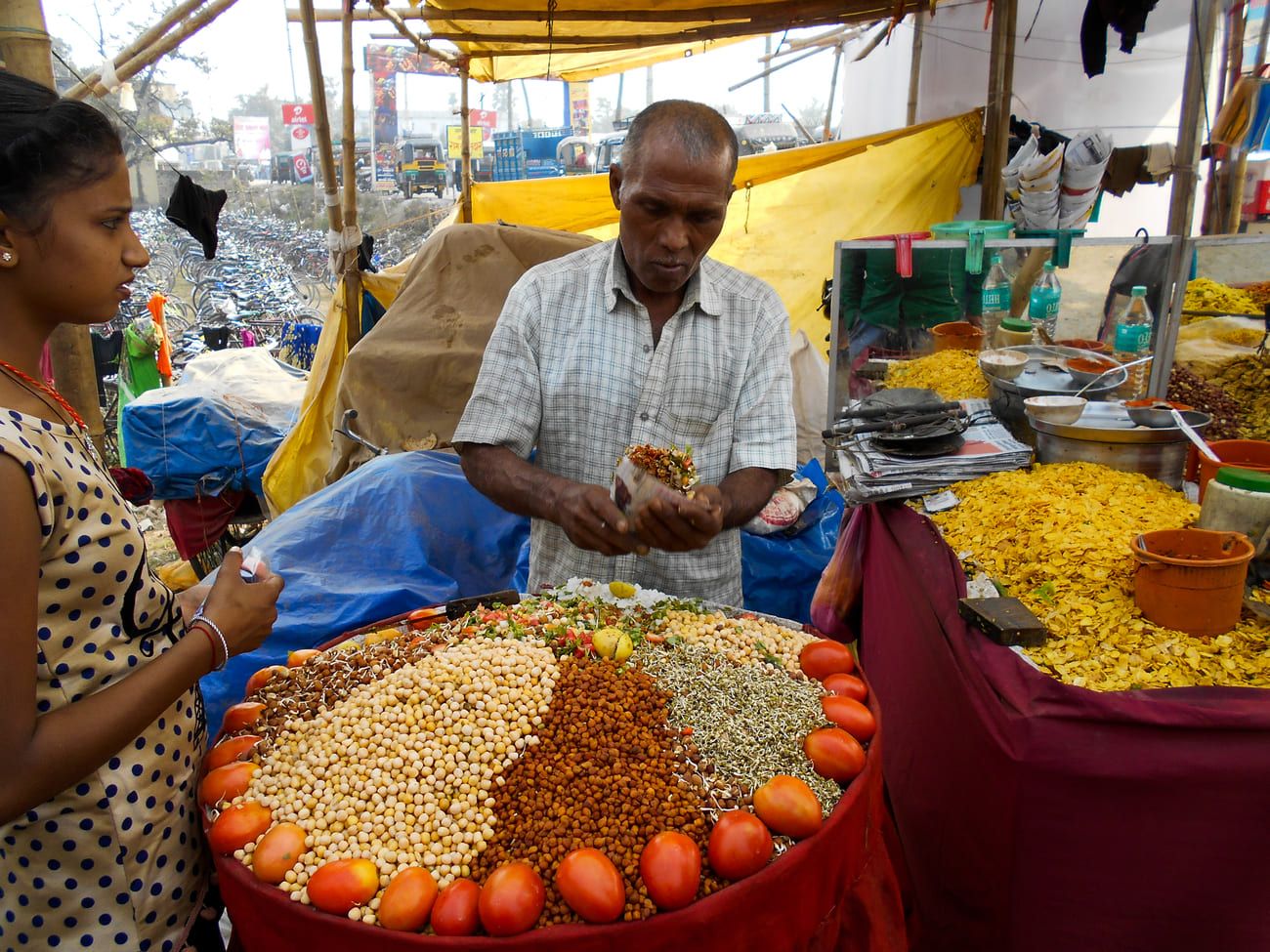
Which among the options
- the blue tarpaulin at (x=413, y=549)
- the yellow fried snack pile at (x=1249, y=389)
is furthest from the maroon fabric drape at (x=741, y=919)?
the yellow fried snack pile at (x=1249, y=389)

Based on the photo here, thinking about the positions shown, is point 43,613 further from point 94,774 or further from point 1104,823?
point 1104,823

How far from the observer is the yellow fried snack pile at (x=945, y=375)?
330cm

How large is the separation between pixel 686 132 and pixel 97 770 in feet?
5.50

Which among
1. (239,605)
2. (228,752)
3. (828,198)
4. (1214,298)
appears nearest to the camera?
(239,605)

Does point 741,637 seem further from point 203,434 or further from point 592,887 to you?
point 203,434

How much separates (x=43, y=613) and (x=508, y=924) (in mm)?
762

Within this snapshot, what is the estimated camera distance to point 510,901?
3.56 feet

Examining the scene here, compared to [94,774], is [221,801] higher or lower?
lower

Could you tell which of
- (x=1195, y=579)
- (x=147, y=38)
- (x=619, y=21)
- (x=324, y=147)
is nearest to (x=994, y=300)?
(x=1195, y=579)

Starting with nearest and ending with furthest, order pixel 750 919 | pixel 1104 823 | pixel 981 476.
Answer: pixel 750 919, pixel 1104 823, pixel 981 476

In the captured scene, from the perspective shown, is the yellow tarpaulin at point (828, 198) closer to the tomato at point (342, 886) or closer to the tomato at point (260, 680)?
the tomato at point (260, 680)

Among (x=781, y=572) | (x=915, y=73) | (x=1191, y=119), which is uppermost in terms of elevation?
(x=915, y=73)

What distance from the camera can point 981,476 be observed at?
2561mm

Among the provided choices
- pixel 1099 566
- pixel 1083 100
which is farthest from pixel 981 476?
pixel 1083 100
